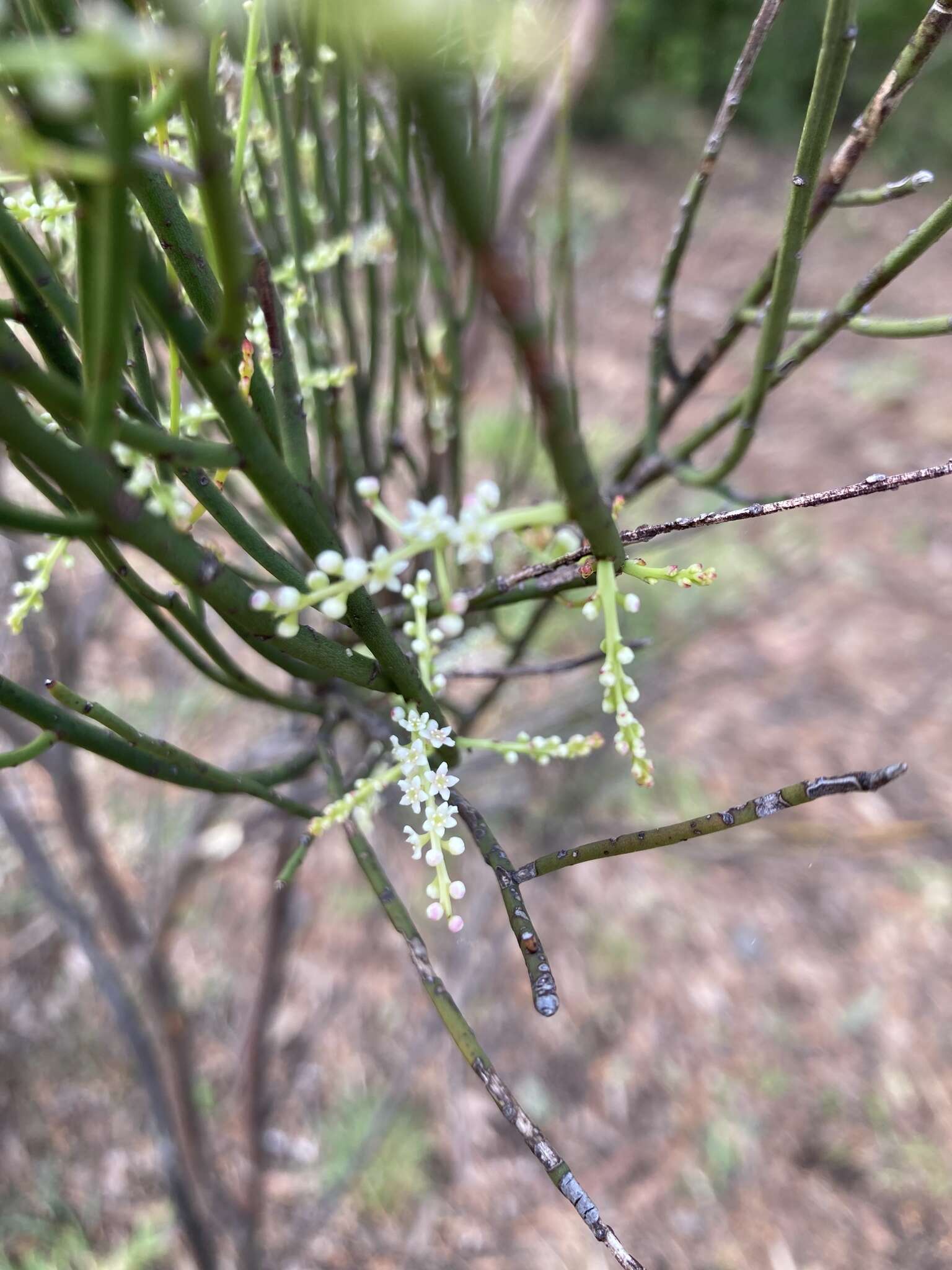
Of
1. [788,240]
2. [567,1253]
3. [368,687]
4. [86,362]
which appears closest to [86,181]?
[86,362]

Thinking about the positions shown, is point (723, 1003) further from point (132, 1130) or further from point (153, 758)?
point (153, 758)

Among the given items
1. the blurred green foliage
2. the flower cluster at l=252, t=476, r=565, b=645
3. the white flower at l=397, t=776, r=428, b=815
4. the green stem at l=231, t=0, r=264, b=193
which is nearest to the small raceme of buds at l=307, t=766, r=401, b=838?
the white flower at l=397, t=776, r=428, b=815

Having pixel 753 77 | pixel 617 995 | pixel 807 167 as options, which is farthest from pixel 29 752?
pixel 753 77

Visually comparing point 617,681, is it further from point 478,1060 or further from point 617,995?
point 617,995

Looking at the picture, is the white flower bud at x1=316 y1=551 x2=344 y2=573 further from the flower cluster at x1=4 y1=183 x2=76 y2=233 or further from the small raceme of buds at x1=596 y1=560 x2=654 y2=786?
the flower cluster at x1=4 y1=183 x2=76 y2=233

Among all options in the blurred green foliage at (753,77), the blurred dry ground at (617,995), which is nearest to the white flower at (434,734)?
the blurred dry ground at (617,995)

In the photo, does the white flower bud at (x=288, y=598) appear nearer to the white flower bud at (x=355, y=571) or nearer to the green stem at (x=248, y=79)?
the white flower bud at (x=355, y=571)
